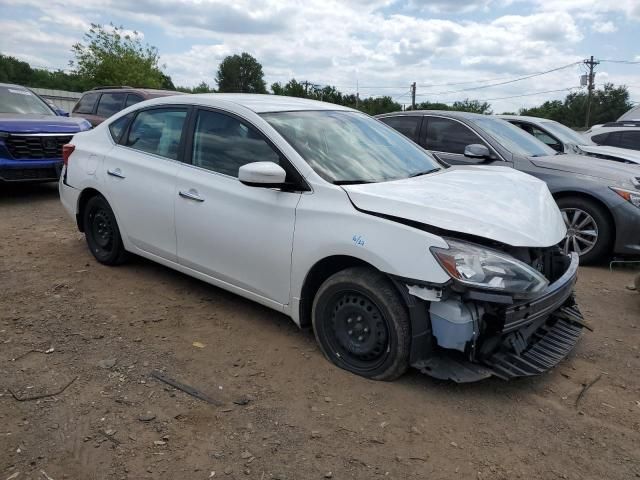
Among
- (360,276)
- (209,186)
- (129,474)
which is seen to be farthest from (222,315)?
(129,474)

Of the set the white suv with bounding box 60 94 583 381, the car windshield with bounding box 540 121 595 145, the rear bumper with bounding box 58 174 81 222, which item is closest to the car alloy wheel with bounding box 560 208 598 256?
the white suv with bounding box 60 94 583 381

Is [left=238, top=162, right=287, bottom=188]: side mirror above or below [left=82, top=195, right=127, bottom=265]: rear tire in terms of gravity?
above

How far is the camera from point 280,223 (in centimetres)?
348

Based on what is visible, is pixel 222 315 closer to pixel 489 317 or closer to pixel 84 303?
pixel 84 303

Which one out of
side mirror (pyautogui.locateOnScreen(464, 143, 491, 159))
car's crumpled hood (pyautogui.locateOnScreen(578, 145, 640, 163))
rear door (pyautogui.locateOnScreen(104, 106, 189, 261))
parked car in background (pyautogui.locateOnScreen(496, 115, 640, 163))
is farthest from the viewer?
parked car in background (pyautogui.locateOnScreen(496, 115, 640, 163))

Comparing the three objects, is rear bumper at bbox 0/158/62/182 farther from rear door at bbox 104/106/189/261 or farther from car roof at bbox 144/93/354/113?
car roof at bbox 144/93/354/113

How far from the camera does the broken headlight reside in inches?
111

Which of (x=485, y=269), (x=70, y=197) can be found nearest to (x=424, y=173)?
(x=485, y=269)

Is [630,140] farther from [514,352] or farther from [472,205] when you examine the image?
[514,352]

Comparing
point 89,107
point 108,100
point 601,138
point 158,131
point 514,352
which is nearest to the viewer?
point 514,352

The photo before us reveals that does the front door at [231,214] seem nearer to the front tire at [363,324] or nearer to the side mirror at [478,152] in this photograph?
the front tire at [363,324]

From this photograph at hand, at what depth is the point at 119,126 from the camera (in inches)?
194

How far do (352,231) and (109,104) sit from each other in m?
9.48

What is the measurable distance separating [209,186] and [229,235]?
42cm
